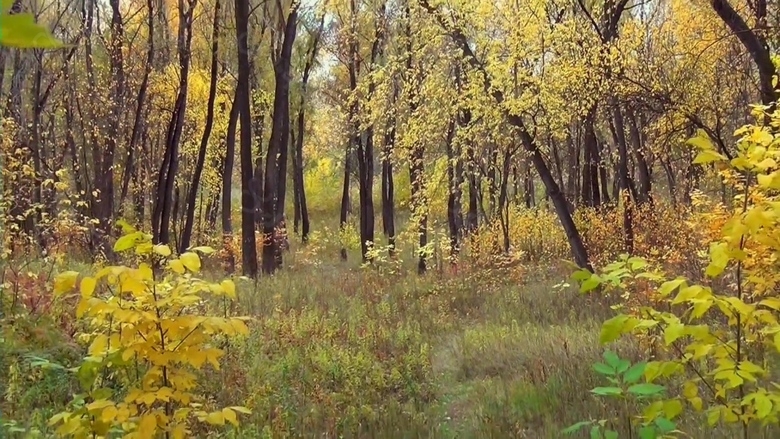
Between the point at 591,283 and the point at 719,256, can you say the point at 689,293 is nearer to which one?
the point at 719,256

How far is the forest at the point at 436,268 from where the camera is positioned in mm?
2492

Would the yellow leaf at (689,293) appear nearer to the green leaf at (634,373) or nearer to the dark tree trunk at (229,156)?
the green leaf at (634,373)

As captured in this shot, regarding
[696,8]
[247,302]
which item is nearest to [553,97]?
[247,302]

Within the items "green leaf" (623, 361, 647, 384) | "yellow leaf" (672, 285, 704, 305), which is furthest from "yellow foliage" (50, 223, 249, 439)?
"yellow leaf" (672, 285, 704, 305)

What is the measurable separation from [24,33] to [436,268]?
14.7 meters

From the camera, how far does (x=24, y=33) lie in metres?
0.51

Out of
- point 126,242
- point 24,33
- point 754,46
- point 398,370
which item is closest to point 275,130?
point 398,370

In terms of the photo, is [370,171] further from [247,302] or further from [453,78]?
[247,302]

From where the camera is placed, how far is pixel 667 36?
15.9m

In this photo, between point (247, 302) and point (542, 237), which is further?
point (542, 237)

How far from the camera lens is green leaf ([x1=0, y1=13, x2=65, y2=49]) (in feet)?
1.65

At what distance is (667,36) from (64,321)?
15418mm

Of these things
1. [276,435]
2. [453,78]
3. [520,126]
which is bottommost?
[276,435]

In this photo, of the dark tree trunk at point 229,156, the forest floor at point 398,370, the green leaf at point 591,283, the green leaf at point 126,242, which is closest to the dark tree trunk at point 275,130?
the dark tree trunk at point 229,156
